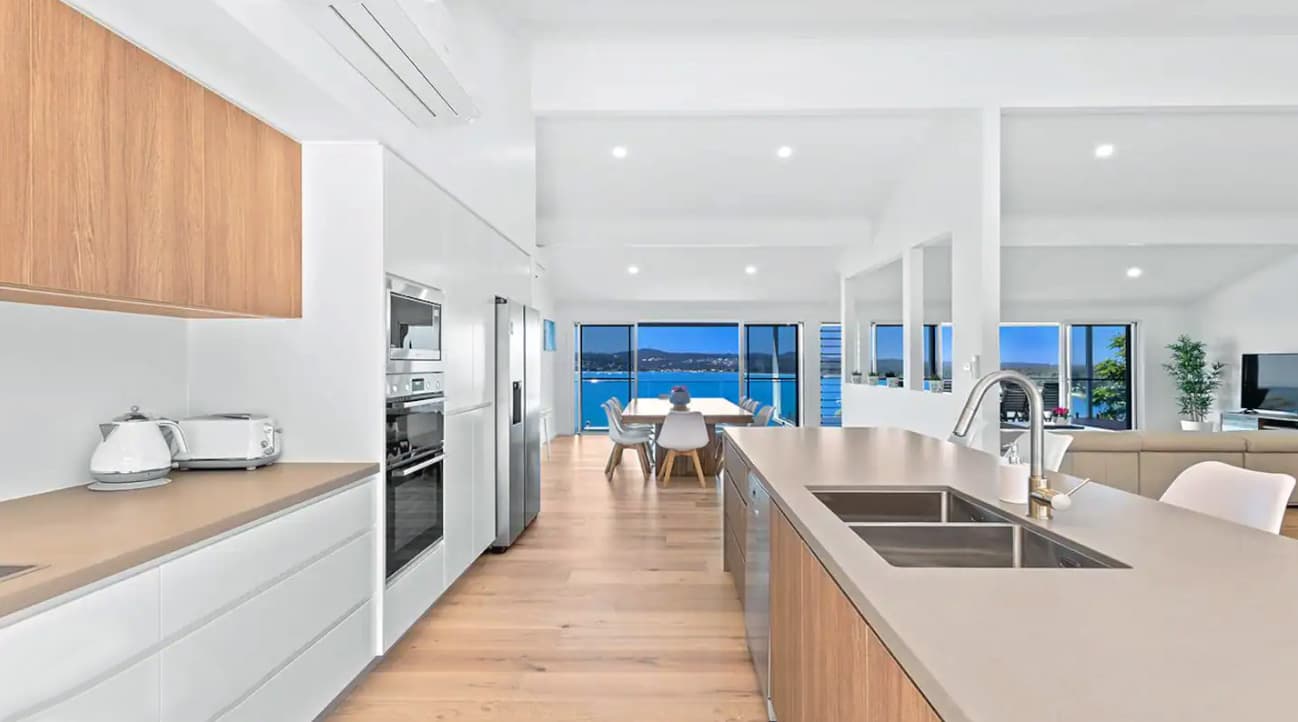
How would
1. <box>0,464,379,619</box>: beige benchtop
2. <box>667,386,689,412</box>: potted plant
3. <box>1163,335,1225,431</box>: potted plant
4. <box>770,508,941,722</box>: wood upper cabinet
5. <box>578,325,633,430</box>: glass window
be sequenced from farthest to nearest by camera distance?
1. <box>578,325,633,430</box>: glass window
2. <box>1163,335,1225,431</box>: potted plant
3. <box>667,386,689,412</box>: potted plant
4. <box>0,464,379,619</box>: beige benchtop
5. <box>770,508,941,722</box>: wood upper cabinet

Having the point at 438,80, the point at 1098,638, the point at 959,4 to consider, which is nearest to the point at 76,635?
the point at 1098,638

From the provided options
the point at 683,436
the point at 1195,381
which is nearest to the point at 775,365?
the point at 683,436

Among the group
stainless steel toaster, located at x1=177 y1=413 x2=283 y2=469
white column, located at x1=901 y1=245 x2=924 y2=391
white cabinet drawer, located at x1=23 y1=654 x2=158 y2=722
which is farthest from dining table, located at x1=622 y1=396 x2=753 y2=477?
white cabinet drawer, located at x1=23 y1=654 x2=158 y2=722

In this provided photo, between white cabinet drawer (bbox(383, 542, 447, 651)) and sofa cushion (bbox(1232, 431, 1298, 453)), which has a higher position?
sofa cushion (bbox(1232, 431, 1298, 453))

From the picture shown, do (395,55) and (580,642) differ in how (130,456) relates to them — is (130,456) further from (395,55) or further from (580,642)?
(580,642)

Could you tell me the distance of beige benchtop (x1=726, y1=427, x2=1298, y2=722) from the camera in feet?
2.26

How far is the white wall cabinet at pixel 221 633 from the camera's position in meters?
1.22

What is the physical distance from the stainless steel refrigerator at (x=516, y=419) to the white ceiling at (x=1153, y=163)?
13.2 ft

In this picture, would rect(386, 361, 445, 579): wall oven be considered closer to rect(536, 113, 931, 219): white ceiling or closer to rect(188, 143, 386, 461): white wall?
rect(188, 143, 386, 461): white wall

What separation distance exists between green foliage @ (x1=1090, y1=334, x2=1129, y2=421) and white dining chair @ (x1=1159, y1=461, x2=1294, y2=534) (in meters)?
9.46

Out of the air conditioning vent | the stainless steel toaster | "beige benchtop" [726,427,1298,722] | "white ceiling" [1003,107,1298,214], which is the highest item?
"white ceiling" [1003,107,1298,214]

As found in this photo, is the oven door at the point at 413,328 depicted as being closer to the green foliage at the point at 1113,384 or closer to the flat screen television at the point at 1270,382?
the flat screen television at the point at 1270,382

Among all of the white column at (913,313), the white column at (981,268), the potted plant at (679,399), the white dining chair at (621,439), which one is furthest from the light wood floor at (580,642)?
the white column at (913,313)

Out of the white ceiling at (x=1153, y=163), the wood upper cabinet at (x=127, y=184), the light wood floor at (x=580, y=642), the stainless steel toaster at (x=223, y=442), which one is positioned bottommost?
the light wood floor at (x=580, y=642)
